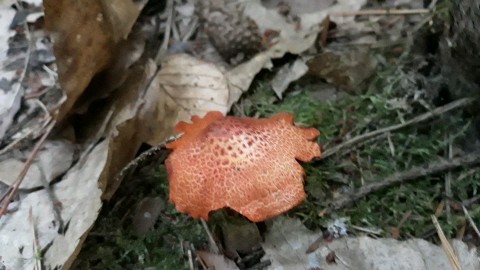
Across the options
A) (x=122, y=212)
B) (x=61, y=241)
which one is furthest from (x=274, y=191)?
(x=61, y=241)

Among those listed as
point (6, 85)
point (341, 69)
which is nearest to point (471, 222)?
point (341, 69)

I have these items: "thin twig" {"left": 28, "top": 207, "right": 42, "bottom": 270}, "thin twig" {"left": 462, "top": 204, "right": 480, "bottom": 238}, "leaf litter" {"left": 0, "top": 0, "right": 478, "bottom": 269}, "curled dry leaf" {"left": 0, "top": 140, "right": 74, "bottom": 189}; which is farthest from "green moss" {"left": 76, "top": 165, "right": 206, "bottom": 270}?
"thin twig" {"left": 462, "top": 204, "right": 480, "bottom": 238}

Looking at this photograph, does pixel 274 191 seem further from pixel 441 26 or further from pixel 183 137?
pixel 441 26

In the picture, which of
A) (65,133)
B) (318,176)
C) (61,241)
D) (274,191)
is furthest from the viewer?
(65,133)

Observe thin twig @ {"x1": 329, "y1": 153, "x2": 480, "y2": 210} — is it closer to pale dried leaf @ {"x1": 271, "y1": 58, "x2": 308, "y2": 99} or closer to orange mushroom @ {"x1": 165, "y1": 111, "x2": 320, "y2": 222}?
orange mushroom @ {"x1": 165, "y1": 111, "x2": 320, "y2": 222}

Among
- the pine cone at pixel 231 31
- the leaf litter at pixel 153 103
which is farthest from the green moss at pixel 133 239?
the pine cone at pixel 231 31

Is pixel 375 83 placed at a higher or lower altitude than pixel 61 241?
higher

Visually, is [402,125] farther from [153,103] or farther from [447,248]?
[153,103]

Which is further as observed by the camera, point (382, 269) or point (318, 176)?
point (318, 176)
